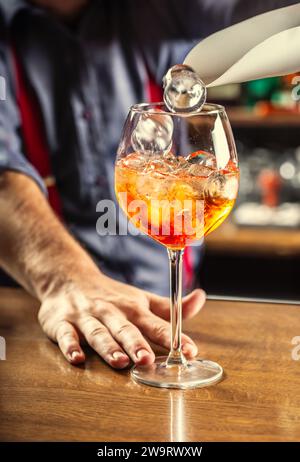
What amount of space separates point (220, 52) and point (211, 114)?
0.09 meters

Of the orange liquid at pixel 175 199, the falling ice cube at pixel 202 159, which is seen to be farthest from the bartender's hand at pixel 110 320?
the falling ice cube at pixel 202 159

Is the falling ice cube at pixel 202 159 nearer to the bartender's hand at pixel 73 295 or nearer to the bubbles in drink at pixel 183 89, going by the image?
the bubbles in drink at pixel 183 89

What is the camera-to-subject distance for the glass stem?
33.7 inches

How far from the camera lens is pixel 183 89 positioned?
2.50ft

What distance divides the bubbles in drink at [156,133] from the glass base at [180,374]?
25 centimetres

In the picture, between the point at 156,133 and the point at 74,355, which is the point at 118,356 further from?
the point at 156,133

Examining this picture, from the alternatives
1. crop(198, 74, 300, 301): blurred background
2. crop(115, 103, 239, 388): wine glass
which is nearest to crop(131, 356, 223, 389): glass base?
crop(115, 103, 239, 388): wine glass

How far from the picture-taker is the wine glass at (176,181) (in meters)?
0.80

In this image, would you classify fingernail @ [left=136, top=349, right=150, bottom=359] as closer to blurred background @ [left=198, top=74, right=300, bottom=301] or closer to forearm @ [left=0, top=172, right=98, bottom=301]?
forearm @ [left=0, top=172, right=98, bottom=301]

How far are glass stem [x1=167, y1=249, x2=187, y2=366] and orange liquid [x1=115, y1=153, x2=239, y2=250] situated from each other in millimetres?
30

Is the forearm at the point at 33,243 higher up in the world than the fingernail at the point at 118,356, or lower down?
higher up

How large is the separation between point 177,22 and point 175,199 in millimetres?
1083

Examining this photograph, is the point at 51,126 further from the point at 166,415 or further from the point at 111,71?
the point at 166,415

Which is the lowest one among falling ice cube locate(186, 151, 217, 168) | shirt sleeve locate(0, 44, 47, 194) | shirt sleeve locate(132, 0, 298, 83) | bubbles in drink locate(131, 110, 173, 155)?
falling ice cube locate(186, 151, 217, 168)
